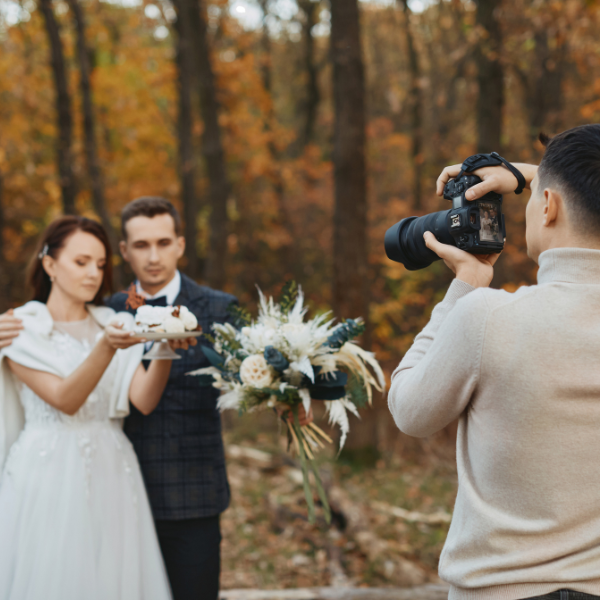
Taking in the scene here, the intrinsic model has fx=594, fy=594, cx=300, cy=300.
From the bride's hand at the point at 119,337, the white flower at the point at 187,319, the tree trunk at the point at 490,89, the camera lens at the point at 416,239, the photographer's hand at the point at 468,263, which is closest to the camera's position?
the photographer's hand at the point at 468,263

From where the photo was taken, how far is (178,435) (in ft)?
9.52

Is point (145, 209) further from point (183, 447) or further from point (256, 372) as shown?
point (183, 447)

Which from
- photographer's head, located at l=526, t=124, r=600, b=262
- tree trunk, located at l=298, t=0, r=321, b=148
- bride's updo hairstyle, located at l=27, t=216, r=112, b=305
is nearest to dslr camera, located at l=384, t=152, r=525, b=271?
photographer's head, located at l=526, t=124, r=600, b=262

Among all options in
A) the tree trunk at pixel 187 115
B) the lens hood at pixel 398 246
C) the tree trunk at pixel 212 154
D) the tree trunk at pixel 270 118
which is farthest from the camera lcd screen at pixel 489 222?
the tree trunk at pixel 270 118

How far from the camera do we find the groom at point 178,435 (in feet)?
9.20

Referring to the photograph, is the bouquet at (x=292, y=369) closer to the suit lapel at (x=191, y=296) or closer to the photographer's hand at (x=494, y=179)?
the suit lapel at (x=191, y=296)

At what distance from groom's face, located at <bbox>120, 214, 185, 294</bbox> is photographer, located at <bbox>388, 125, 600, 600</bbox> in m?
1.89

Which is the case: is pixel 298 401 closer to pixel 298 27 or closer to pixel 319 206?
pixel 319 206

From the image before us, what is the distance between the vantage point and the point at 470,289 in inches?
61.0

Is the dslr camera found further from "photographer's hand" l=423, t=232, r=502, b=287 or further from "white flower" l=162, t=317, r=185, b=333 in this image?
"white flower" l=162, t=317, r=185, b=333

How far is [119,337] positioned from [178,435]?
2.49 ft

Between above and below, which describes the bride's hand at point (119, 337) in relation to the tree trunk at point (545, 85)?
below

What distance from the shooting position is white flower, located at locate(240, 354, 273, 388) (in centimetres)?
254

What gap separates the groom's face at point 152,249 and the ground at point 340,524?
3.99 ft
